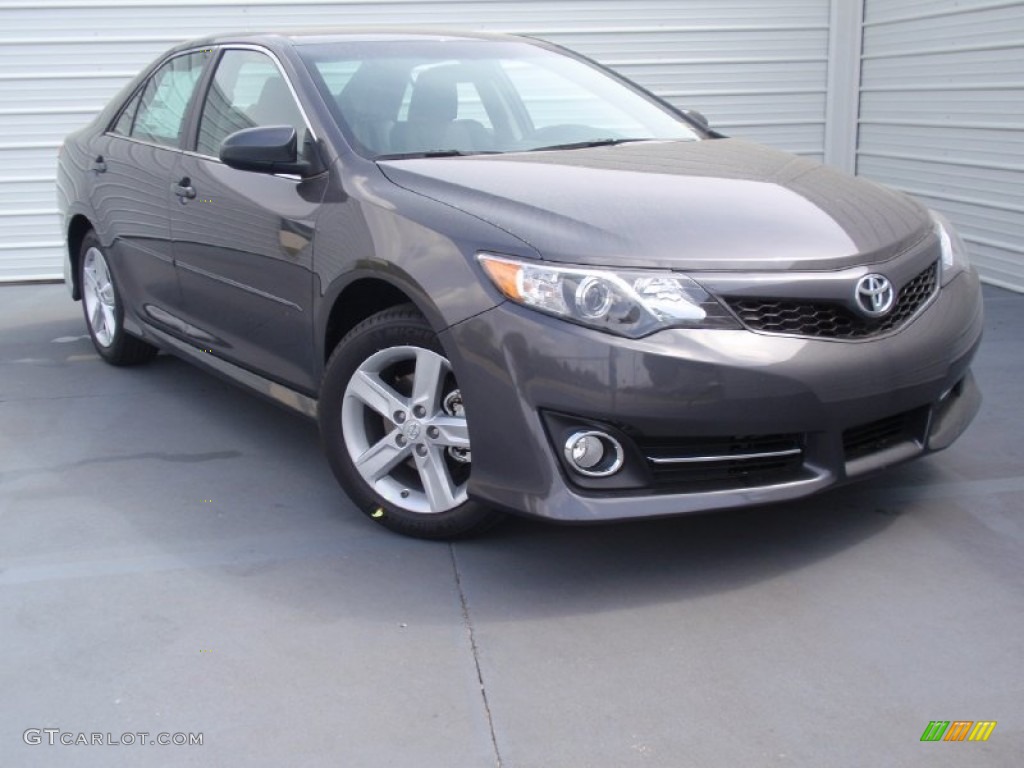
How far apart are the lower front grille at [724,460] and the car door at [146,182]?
246 cm

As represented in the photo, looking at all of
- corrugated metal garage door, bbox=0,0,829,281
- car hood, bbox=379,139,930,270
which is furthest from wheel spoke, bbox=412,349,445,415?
corrugated metal garage door, bbox=0,0,829,281

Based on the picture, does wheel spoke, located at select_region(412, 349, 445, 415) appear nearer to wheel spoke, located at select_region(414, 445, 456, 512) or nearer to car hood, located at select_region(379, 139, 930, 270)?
wheel spoke, located at select_region(414, 445, 456, 512)

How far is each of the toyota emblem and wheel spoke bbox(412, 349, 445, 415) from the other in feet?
3.73

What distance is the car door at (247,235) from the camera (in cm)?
395

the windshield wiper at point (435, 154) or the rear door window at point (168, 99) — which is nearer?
the windshield wiper at point (435, 154)

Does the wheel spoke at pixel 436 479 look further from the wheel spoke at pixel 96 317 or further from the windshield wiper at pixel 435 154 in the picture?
the wheel spoke at pixel 96 317

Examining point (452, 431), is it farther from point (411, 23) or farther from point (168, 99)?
point (411, 23)

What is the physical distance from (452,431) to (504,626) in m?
0.59

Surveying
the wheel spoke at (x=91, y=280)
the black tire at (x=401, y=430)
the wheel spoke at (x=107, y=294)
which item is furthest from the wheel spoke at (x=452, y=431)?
the wheel spoke at (x=91, y=280)

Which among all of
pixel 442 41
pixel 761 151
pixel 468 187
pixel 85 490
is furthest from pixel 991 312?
pixel 85 490

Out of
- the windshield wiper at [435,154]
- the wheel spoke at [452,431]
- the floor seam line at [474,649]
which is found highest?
the windshield wiper at [435,154]

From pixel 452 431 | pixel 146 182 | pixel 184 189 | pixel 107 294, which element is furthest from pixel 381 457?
pixel 107 294

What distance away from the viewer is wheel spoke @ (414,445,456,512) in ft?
11.5

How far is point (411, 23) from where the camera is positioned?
8578 millimetres
